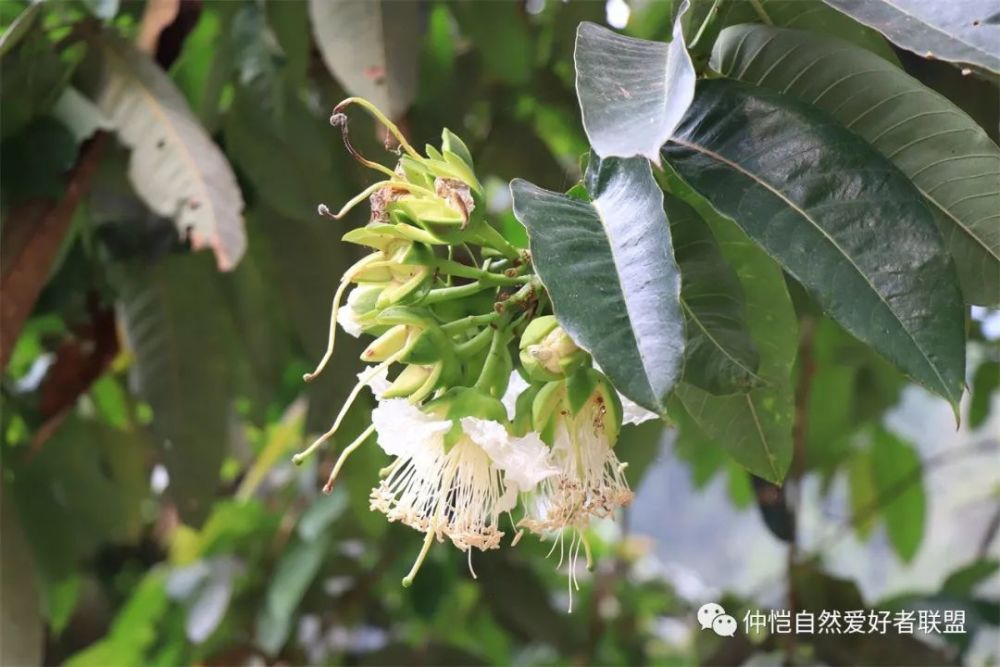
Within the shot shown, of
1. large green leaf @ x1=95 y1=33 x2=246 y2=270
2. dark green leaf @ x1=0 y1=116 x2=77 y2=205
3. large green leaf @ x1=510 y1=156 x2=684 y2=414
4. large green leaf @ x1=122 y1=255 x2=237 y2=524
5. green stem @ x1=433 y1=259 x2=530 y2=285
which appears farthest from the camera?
large green leaf @ x1=122 y1=255 x2=237 y2=524

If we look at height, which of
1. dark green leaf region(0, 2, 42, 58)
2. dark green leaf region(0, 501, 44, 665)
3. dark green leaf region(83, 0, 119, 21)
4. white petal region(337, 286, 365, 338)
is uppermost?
dark green leaf region(0, 2, 42, 58)

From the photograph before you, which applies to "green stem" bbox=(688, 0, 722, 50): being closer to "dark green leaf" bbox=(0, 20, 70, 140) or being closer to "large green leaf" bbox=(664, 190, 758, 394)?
"large green leaf" bbox=(664, 190, 758, 394)

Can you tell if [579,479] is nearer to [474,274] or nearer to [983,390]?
[474,274]

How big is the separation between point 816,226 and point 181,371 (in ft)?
2.30

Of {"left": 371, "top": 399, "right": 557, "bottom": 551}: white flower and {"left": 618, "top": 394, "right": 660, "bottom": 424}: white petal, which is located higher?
{"left": 371, "top": 399, "right": 557, "bottom": 551}: white flower

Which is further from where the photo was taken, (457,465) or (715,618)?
(715,618)

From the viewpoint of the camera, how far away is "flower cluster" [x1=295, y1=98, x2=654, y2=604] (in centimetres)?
42

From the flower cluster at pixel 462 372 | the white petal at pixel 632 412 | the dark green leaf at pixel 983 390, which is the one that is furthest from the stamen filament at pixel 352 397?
the dark green leaf at pixel 983 390

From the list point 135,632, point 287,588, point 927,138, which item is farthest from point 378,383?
point 135,632

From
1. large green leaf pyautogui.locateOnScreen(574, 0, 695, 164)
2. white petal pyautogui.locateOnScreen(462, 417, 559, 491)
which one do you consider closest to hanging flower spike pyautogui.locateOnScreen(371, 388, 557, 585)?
white petal pyautogui.locateOnScreen(462, 417, 559, 491)

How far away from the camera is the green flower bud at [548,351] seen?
1.35 feet

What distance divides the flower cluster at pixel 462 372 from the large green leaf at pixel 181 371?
A: 0.53m

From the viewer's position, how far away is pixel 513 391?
0.48 metres

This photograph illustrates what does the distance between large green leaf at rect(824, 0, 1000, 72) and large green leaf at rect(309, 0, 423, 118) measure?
0.35 meters
